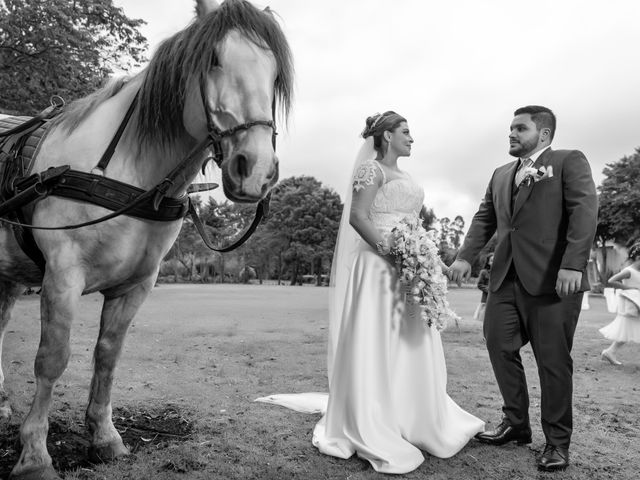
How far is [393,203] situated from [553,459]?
233 cm

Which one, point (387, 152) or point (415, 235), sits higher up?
point (387, 152)

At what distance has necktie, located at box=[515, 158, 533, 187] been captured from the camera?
170 inches

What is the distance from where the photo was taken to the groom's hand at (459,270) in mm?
4652

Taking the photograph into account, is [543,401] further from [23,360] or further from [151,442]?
[23,360]

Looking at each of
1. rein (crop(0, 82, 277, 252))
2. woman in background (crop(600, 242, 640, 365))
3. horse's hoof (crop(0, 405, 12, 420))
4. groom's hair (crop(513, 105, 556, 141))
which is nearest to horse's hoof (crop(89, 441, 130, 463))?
horse's hoof (crop(0, 405, 12, 420))

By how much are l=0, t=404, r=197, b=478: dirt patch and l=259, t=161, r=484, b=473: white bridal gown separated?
4.06ft

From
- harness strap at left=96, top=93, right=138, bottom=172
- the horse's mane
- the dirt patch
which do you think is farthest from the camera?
Answer: the dirt patch

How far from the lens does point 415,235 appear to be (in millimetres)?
4242

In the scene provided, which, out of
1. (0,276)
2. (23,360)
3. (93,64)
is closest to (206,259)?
(93,64)

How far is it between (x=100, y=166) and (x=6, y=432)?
2528 mm

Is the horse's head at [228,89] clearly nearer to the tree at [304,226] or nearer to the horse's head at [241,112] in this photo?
the horse's head at [241,112]

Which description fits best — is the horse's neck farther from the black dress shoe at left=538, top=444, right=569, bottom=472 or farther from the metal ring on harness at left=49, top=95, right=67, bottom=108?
the black dress shoe at left=538, top=444, right=569, bottom=472

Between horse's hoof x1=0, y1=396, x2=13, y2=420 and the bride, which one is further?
horse's hoof x1=0, y1=396, x2=13, y2=420

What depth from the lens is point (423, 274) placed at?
4125 millimetres
